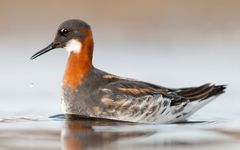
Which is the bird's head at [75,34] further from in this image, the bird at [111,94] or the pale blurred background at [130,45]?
the pale blurred background at [130,45]

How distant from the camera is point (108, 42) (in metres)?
19.8

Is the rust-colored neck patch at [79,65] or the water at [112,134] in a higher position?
the rust-colored neck patch at [79,65]

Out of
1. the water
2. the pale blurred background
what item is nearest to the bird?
the water

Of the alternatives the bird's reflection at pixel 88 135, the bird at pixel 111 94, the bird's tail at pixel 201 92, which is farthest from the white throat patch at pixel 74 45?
the bird's tail at pixel 201 92

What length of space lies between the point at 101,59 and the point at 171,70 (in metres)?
1.72

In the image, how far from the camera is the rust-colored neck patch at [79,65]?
13227 millimetres

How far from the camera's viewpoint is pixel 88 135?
1140cm

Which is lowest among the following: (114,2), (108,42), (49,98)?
(49,98)

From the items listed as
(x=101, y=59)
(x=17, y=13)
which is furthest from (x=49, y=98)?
(x=17, y=13)

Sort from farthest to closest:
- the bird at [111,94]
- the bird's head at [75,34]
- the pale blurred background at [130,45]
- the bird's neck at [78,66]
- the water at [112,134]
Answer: the pale blurred background at [130,45] → the bird's head at [75,34] → the bird's neck at [78,66] → the bird at [111,94] → the water at [112,134]

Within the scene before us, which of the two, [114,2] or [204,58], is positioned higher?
[114,2]

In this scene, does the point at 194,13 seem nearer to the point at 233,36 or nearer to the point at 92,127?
the point at 233,36

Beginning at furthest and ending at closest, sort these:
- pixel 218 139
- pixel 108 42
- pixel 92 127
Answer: pixel 108 42 → pixel 92 127 → pixel 218 139

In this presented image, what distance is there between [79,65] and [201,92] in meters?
1.82
